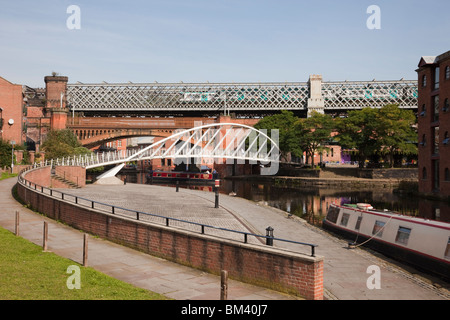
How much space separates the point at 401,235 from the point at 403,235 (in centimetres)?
13

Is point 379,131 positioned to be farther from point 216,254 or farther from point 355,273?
point 216,254

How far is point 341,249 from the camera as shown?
19.5m

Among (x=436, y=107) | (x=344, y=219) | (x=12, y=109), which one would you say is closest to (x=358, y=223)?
(x=344, y=219)

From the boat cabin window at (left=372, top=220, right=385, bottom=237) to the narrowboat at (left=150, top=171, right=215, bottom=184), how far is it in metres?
54.5

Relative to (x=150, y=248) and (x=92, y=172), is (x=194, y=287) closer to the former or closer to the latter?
(x=150, y=248)

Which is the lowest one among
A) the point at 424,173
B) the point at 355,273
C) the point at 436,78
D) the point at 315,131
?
the point at 355,273

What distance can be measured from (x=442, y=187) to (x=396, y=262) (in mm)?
30419

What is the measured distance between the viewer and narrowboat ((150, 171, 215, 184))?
75.6 m

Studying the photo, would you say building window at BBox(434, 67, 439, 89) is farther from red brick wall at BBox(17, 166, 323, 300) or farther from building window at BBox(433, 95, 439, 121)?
red brick wall at BBox(17, 166, 323, 300)

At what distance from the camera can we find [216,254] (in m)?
12.7

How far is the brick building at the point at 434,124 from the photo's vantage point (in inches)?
1713
